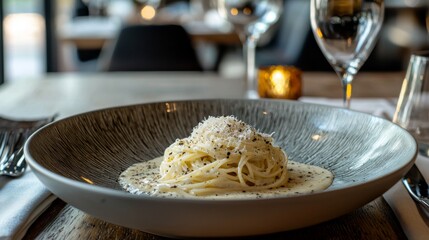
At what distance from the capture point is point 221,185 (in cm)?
70

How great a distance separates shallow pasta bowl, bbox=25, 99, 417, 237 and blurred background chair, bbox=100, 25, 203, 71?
6.02 feet

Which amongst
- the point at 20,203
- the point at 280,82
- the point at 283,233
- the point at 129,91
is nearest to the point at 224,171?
the point at 283,233

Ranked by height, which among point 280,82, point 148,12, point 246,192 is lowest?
point 148,12

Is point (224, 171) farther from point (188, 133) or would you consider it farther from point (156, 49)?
point (156, 49)

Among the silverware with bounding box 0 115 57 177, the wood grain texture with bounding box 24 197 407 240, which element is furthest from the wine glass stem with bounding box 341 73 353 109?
the silverware with bounding box 0 115 57 177

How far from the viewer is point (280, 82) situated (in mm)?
1327

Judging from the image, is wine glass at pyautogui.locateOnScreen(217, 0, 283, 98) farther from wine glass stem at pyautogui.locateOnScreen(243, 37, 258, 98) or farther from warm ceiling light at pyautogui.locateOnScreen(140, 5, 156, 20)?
warm ceiling light at pyautogui.locateOnScreen(140, 5, 156, 20)

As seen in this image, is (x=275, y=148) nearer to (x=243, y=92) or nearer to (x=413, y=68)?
(x=413, y=68)

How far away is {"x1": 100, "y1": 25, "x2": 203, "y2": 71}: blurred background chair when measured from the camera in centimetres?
282

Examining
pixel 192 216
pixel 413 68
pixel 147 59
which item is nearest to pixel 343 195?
pixel 192 216

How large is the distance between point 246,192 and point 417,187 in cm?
23

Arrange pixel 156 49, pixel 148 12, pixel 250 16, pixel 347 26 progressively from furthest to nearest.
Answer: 1. pixel 148 12
2. pixel 156 49
3. pixel 250 16
4. pixel 347 26

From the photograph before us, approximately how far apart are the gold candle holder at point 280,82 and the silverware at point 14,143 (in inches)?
19.4

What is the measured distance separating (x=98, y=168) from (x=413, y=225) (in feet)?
1.32
